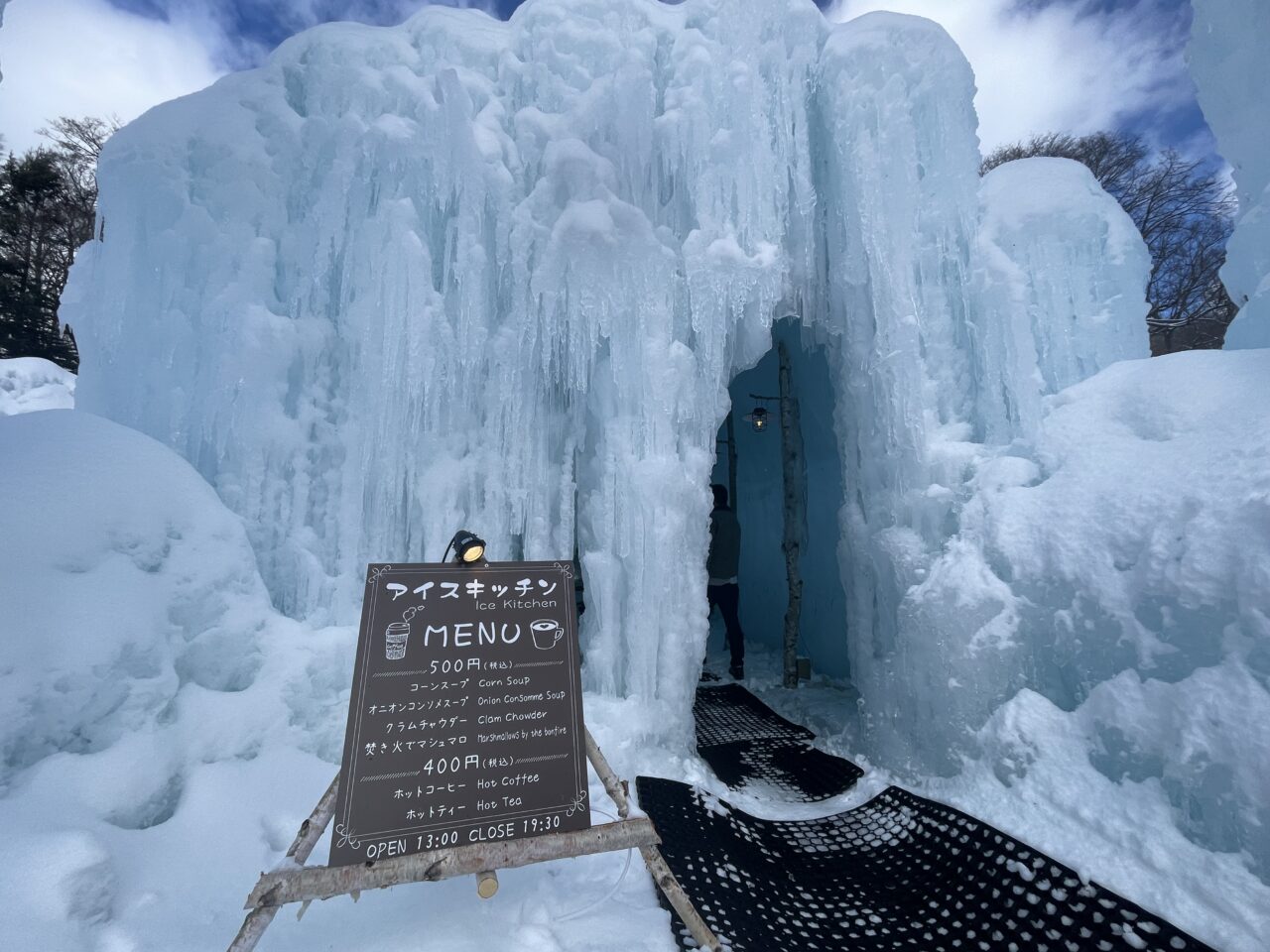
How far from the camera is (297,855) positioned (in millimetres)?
1873

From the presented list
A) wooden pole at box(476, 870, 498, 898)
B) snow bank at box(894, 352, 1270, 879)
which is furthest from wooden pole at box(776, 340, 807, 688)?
wooden pole at box(476, 870, 498, 898)

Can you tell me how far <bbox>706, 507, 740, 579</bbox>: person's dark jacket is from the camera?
21.9 ft

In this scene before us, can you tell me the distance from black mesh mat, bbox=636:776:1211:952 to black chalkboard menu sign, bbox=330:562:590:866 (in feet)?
2.96

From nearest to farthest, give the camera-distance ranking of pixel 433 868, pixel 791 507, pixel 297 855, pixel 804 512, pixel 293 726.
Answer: pixel 433 868
pixel 297 855
pixel 293 726
pixel 791 507
pixel 804 512

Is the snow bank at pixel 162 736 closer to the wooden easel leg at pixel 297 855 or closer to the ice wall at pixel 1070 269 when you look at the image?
the wooden easel leg at pixel 297 855

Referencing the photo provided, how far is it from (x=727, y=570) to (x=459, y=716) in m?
5.02

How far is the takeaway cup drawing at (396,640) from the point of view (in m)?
2.03

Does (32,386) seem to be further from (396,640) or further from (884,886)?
(884,886)

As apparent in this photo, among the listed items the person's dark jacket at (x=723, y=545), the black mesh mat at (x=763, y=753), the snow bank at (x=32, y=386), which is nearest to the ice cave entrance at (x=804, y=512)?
the person's dark jacket at (x=723, y=545)

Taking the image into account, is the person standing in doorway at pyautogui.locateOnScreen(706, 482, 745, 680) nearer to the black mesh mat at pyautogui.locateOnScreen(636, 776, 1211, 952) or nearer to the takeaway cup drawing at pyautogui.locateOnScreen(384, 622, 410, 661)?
the black mesh mat at pyautogui.locateOnScreen(636, 776, 1211, 952)

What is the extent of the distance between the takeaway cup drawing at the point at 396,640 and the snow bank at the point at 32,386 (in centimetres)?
1176

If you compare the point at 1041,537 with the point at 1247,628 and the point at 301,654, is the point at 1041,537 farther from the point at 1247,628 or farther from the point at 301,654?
the point at 301,654

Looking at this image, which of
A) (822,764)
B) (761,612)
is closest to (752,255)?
(822,764)

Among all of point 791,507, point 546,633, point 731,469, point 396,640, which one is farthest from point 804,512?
point 396,640
